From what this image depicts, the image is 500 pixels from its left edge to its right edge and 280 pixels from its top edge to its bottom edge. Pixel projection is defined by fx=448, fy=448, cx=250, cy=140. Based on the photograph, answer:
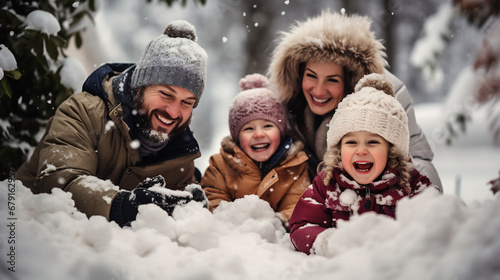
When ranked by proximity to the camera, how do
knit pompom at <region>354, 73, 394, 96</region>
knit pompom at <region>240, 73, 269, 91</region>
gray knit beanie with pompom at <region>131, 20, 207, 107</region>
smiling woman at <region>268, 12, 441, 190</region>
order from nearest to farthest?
knit pompom at <region>354, 73, 394, 96</region> < gray knit beanie with pompom at <region>131, 20, 207, 107</region> < smiling woman at <region>268, 12, 441, 190</region> < knit pompom at <region>240, 73, 269, 91</region>

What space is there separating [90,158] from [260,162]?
2.75ft

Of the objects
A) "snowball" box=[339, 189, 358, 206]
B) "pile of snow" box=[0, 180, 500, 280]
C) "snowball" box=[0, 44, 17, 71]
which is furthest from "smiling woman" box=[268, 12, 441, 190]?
"snowball" box=[0, 44, 17, 71]

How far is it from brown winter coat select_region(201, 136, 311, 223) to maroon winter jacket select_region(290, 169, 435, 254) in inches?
18.7

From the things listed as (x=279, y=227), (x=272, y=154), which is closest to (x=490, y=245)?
(x=279, y=227)

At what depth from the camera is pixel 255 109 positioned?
2.29 metres

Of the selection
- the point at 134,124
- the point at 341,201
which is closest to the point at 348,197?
the point at 341,201

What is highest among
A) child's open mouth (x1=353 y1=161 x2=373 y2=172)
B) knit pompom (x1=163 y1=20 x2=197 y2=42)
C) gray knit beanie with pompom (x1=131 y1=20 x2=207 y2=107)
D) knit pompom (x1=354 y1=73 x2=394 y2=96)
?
knit pompom (x1=354 y1=73 x2=394 y2=96)

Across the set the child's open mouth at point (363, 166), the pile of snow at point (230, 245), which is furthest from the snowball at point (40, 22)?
the child's open mouth at point (363, 166)

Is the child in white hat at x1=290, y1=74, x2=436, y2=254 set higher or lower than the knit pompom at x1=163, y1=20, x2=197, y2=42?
lower

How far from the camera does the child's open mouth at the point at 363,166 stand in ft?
5.36

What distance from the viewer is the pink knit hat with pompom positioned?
90.0 inches

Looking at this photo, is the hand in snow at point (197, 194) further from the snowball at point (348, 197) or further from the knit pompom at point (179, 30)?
the knit pompom at point (179, 30)

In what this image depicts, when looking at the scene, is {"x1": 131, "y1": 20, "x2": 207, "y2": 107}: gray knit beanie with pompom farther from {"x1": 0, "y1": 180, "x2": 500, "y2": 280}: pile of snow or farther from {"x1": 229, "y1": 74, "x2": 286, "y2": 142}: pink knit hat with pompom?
{"x1": 0, "y1": 180, "x2": 500, "y2": 280}: pile of snow

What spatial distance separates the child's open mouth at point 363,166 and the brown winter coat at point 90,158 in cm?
78
